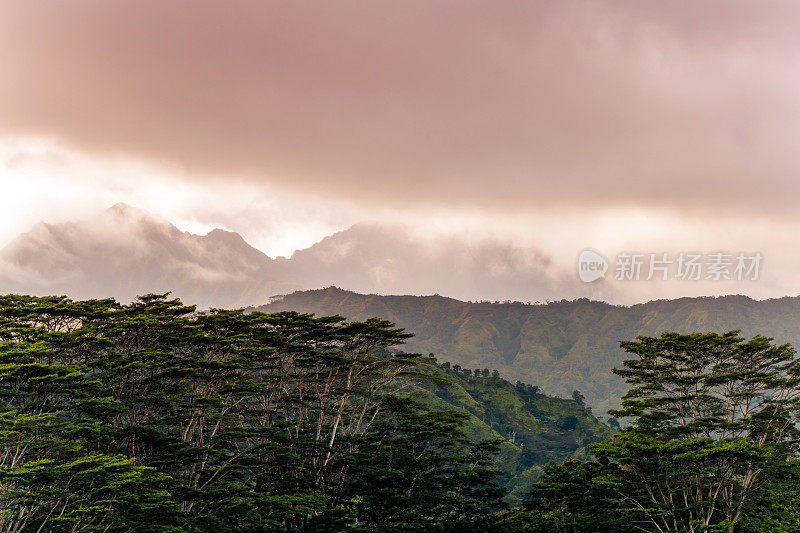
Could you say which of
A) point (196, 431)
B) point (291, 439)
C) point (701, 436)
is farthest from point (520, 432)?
point (291, 439)

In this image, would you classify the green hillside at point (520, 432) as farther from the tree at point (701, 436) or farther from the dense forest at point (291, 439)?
the tree at point (701, 436)

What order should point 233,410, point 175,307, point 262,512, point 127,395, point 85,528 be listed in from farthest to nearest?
point 233,410 → point 175,307 → point 127,395 → point 262,512 → point 85,528

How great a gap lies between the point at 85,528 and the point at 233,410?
55.8 feet

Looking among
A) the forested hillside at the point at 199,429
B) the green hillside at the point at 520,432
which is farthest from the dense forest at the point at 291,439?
the green hillside at the point at 520,432

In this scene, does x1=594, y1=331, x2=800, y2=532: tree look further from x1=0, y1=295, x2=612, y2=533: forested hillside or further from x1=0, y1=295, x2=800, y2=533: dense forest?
x1=0, y1=295, x2=612, y2=533: forested hillside

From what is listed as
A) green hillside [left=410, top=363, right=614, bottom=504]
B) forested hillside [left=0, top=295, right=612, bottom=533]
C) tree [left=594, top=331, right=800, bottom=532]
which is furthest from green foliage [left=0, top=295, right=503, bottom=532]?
green hillside [left=410, top=363, right=614, bottom=504]

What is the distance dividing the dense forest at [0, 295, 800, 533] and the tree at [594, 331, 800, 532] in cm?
18

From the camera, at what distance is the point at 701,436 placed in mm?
41250

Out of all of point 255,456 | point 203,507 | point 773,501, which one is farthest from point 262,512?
point 773,501

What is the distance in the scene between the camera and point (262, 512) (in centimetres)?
3778

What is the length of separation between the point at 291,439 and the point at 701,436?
29091mm

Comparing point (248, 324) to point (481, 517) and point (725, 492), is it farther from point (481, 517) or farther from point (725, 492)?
point (725, 492)

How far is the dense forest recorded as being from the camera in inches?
1320

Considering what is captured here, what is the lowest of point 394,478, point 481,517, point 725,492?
point 481,517
